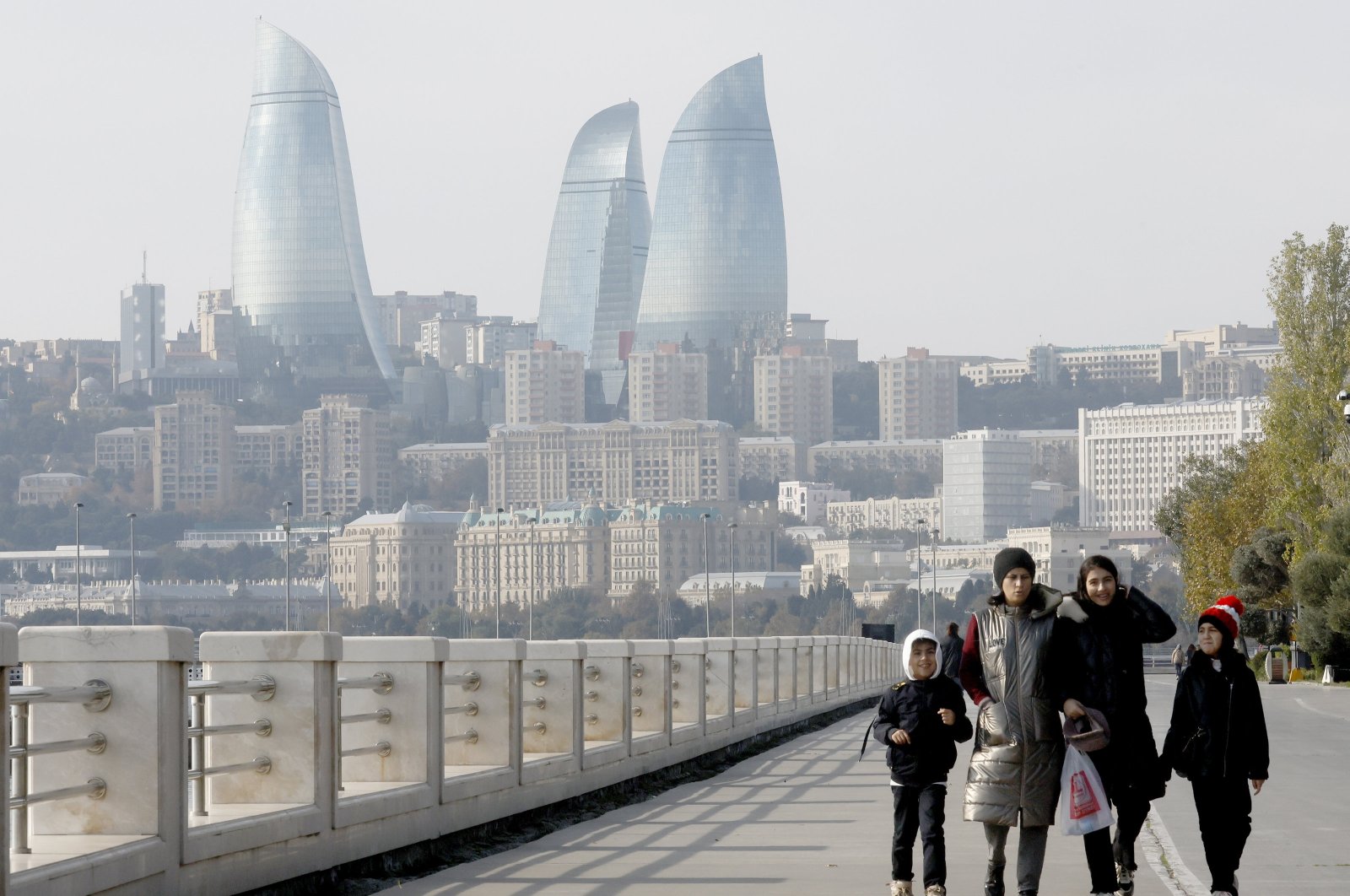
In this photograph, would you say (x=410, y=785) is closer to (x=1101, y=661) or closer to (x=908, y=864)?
(x=908, y=864)

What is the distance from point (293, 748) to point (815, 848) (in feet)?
10.7

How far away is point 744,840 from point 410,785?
6.86ft

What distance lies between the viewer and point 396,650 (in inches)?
439

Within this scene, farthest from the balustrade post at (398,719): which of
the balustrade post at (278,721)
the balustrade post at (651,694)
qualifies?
the balustrade post at (651,694)

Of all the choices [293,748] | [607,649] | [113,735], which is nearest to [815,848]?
[293,748]

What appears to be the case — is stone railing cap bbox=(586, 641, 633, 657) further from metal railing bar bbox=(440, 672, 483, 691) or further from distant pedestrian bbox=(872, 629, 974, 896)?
distant pedestrian bbox=(872, 629, 974, 896)

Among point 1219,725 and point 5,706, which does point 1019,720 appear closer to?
point 1219,725

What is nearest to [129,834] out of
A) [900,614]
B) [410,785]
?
[410,785]

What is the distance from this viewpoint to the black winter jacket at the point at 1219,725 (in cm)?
960

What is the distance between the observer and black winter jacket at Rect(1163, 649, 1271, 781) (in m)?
9.60

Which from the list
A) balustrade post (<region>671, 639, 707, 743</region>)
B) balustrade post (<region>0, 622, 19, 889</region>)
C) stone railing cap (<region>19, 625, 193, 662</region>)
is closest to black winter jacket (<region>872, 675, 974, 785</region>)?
stone railing cap (<region>19, 625, 193, 662</region>)

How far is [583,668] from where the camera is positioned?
14.9 meters

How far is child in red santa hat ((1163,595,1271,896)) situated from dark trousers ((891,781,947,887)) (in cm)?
96

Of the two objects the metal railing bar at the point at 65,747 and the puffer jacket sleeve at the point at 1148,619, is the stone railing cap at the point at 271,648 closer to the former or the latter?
the metal railing bar at the point at 65,747
